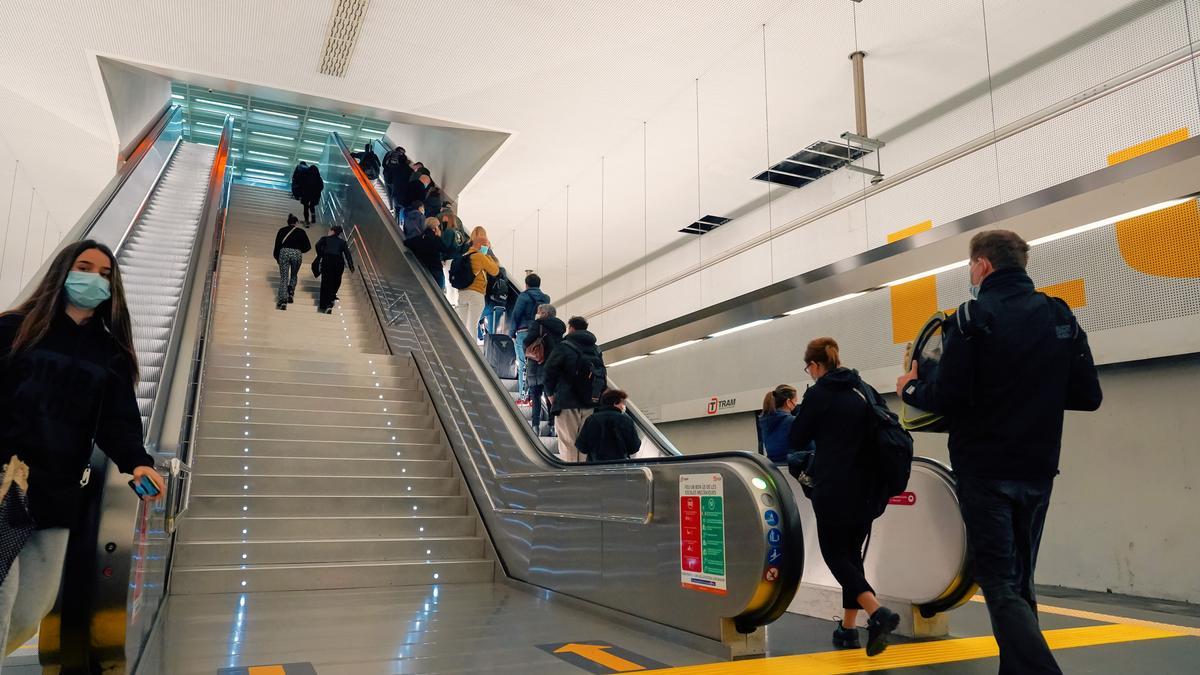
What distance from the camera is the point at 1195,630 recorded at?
14.4ft

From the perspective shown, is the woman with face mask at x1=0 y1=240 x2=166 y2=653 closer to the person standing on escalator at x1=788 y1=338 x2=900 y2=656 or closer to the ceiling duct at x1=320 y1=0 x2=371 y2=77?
the person standing on escalator at x1=788 y1=338 x2=900 y2=656

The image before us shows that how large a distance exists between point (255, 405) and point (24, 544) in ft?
17.7

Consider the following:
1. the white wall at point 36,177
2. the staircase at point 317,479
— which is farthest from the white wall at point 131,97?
the staircase at point 317,479

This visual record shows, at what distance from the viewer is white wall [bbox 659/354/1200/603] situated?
670cm

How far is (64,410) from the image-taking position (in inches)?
87.6

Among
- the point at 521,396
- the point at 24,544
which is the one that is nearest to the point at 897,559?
the point at 24,544

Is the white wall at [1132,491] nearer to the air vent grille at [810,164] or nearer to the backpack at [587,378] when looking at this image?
the air vent grille at [810,164]

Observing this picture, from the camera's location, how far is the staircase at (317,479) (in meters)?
5.41

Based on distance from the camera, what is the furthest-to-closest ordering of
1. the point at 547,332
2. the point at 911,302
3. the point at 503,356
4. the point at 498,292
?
the point at 911,302
the point at 498,292
the point at 503,356
the point at 547,332

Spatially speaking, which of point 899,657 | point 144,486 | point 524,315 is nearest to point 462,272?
point 524,315

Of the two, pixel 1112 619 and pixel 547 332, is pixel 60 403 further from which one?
pixel 1112 619

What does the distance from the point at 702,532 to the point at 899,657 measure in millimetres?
1011

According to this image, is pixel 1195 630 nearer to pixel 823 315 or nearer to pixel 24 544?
pixel 24 544

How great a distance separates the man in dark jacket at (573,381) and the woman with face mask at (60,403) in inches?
151
